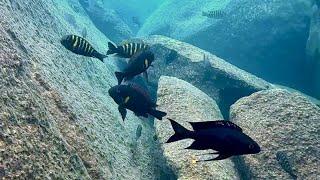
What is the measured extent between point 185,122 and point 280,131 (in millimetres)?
1677

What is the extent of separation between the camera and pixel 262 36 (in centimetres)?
1558

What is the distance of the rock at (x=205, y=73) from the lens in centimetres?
907

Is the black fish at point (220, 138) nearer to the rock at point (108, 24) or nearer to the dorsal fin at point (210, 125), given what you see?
the dorsal fin at point (210, 125)

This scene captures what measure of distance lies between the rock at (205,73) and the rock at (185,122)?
1740 mm

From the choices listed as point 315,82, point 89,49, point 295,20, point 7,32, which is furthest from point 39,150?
point 295,20

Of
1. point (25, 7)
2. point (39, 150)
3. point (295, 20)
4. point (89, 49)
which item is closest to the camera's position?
point (39, 150)

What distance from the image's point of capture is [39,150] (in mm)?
2873

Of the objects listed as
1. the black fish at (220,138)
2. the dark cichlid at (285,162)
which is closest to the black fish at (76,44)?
the black fish at (220,138)

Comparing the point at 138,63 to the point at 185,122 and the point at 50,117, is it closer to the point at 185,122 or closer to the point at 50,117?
the point at 50,117

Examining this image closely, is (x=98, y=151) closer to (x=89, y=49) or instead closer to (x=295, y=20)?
(x=89, y=49)

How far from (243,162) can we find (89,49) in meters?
3.23

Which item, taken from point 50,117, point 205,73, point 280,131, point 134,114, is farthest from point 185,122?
point 205,73

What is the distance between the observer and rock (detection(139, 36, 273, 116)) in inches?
357

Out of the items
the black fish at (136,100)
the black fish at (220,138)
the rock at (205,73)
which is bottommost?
the rock at (205,73)
